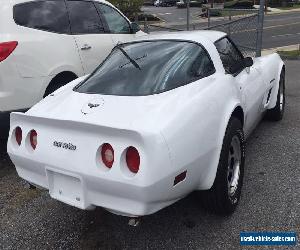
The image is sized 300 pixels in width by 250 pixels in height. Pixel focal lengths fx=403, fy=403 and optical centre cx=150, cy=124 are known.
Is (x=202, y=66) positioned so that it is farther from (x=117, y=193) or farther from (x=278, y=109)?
(x=278, y=109)

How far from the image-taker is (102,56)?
5.90 metres

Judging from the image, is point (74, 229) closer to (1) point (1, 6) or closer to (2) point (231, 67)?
(2) point (231, 67)

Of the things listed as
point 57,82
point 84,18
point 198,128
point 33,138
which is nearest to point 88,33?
point 84,18

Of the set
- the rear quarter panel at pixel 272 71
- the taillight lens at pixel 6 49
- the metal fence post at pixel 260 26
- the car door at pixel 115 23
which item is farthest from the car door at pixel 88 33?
the metal fence post at pixel 260 26

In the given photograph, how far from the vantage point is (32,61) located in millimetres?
4672

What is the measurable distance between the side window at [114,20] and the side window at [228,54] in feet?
7.59

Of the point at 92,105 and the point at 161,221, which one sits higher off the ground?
the point at 92,105

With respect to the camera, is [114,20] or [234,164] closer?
[234,164]

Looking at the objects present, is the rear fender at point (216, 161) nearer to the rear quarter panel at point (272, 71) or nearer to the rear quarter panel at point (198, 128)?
the rear quarter panel at point (198, 128)

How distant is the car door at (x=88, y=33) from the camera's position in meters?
5.51

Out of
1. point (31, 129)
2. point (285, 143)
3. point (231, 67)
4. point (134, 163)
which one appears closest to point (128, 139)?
A: point (134, 163)

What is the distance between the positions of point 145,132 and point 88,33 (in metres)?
3.58

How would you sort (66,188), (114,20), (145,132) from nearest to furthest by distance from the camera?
(145,132)
(66,188)
(114,20)

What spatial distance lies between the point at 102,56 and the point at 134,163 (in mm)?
3646
